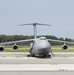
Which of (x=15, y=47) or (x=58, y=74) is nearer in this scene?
(x=58, y=74)

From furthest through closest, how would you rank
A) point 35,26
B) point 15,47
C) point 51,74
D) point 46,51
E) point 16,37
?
point 16,37 → point 35,26 → point 15,47 → point 46,51 → point 51,74

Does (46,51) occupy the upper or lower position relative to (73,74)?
lower

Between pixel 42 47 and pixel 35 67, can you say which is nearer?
pixel 35 67

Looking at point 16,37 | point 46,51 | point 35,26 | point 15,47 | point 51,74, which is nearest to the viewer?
point 51,74

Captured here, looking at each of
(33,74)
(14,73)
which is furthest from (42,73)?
(14,73)

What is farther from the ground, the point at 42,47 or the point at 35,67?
the point at 35,67

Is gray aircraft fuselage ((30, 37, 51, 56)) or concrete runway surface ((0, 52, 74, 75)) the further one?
gray aircraft fuselage ((30, 37, 51, 56))

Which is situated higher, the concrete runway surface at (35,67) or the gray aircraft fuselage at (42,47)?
the concrete runway surface at (35,67)

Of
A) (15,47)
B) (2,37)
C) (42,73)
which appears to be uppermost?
(42,73)

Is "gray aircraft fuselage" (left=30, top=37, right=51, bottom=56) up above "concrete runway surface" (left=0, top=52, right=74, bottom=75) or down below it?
below

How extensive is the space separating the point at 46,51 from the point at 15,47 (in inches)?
272

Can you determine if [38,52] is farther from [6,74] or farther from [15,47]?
[6,74]

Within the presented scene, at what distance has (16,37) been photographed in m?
111

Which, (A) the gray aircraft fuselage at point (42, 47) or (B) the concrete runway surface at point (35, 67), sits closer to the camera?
(B) the concrete runway surface at point (35, 67)
